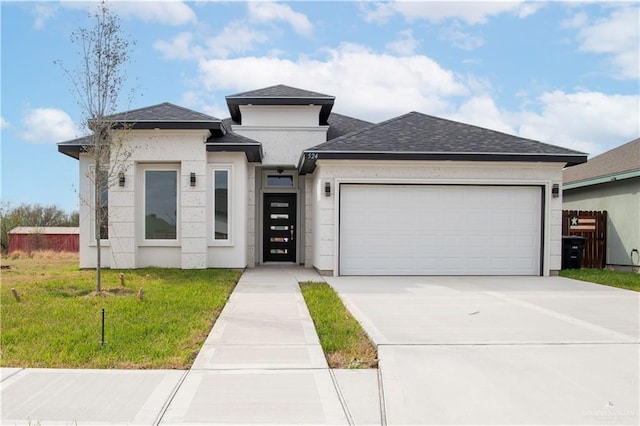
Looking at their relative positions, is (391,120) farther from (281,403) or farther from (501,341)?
(281,403)

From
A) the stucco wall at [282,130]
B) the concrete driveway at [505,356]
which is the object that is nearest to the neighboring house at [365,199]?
the stucco wall at [282,130]

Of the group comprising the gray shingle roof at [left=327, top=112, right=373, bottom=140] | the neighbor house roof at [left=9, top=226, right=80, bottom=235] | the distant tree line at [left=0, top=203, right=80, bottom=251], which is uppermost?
the gray shingle roof at [left=327, top=112, right=373, bottom=140]

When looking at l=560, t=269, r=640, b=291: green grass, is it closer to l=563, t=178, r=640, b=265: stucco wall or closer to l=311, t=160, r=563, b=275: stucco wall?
l=311, t=160, r=563, b=275: stucco wall

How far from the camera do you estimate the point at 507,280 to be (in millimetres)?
12234

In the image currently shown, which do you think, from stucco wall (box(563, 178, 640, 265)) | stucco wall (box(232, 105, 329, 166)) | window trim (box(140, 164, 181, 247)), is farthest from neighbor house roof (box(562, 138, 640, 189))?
window trim (box(140, 164, 181, 247))

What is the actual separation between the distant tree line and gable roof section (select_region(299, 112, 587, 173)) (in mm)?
15113

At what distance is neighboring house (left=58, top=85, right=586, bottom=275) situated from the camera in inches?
506

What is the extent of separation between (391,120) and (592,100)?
682cm

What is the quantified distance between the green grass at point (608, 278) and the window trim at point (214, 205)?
9.24m

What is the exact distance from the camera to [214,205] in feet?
45.0

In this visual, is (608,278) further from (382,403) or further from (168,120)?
(168,120)

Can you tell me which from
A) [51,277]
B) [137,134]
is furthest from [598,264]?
[51,277]

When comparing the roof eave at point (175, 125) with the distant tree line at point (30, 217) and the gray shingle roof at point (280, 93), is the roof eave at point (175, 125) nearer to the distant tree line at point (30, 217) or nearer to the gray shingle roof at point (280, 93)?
the gray shingle roof at point (280, 93)

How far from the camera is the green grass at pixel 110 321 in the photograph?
524 centimetres
